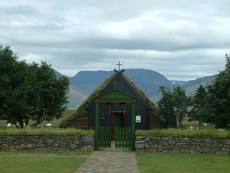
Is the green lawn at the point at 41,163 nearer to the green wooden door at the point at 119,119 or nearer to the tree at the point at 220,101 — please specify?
the tree at the point at 220,101

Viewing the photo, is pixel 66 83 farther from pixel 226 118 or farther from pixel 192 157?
pixel 192 157

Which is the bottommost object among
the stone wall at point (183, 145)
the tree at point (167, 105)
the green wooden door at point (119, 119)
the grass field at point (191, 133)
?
the stone wall at point (183, 145)

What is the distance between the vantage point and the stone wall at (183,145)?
21.6m

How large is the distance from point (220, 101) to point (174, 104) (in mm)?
17895

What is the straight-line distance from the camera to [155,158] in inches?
760

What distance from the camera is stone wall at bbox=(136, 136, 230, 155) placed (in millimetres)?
21605

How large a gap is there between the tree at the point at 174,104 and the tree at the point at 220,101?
49.3 ft

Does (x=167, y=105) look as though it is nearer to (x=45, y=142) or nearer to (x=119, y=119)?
(x=119, y=119)

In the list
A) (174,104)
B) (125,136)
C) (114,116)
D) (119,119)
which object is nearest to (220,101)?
(125,136)

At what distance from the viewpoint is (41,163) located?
1694 centimetres

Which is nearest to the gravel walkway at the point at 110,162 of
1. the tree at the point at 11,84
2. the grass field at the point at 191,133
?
the grass field at the point at 191,133

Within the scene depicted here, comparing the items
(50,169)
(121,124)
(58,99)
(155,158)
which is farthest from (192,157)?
(58,99)

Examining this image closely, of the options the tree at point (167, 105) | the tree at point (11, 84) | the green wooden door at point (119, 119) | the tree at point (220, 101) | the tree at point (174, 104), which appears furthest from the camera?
the tree at point (174, 104)

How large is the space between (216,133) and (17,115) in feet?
75.0
